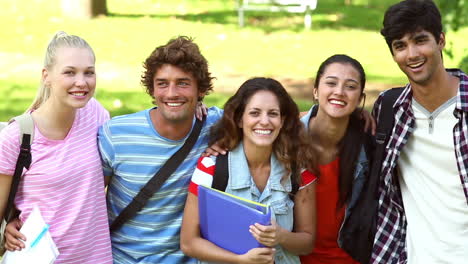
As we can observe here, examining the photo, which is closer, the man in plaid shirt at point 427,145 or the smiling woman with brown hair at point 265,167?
the man in plaid shirt at point 427,145

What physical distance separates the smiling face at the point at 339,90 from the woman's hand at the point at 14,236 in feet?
5.45

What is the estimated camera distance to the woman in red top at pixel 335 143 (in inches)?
161

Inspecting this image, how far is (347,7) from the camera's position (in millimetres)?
17484

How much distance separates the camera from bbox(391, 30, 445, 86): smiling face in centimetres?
382

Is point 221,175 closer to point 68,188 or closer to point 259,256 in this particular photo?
point 259,256

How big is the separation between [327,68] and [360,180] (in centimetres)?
62

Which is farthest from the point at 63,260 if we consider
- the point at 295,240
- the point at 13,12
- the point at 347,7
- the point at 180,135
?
the point at 347,7

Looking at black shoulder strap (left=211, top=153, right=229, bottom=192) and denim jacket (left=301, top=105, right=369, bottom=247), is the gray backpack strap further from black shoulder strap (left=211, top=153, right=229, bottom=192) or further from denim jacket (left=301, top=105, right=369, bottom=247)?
denim jacket (left=301, top=105, right=369, bottom=247)

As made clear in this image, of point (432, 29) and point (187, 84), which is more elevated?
point (432, 29)

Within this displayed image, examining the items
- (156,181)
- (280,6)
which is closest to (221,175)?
(156,181)

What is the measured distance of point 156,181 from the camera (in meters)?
4.06

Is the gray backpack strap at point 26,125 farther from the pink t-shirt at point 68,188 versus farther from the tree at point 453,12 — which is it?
the tree at point 453,12

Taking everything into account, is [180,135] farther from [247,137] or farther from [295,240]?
[295,240]

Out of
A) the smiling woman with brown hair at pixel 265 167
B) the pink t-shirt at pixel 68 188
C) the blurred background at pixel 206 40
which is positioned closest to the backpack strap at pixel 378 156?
the smiling woman with brown hair at pixel 265 167
